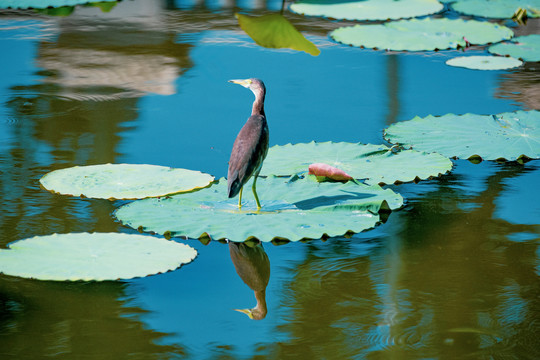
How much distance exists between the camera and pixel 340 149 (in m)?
3.81

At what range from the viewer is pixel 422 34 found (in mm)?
6188

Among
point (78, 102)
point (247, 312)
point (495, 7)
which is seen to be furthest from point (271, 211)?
point (495, 7)

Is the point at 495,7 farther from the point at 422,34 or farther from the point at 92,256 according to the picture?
the point at 92,256

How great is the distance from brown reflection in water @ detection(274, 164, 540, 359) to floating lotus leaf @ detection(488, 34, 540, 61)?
2.63m

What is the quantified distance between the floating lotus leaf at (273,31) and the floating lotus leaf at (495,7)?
6.26m

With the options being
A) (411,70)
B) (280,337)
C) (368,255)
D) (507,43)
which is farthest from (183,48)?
(280,337)

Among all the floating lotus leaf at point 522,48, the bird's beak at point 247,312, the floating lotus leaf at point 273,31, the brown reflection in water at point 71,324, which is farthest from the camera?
the floating lotus leaf at point 522,48

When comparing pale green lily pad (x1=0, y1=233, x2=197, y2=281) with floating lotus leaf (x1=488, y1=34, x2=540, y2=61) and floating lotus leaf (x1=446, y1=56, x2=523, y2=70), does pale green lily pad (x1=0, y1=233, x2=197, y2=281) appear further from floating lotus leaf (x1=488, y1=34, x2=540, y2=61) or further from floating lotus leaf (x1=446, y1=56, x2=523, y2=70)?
floating lotus leaf (x1=488, y1=34, x2=540, y2=61)

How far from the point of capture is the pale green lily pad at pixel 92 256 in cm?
262

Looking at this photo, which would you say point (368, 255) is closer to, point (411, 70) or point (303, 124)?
point (303, 124)

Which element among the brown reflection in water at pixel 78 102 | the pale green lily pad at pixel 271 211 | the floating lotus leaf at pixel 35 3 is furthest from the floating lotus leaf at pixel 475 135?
the floating lotus leaf at pixel 35 3

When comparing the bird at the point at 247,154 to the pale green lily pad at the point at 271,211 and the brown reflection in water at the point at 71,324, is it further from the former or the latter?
the brown reflection in water at the point at 71,324

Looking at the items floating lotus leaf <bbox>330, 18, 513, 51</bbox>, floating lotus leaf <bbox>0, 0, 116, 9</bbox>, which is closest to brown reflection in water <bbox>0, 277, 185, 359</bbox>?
floating lotus leaf <bbox>330, 18, 513, 51</bbox>

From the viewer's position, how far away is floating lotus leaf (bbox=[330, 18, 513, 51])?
5934mm
